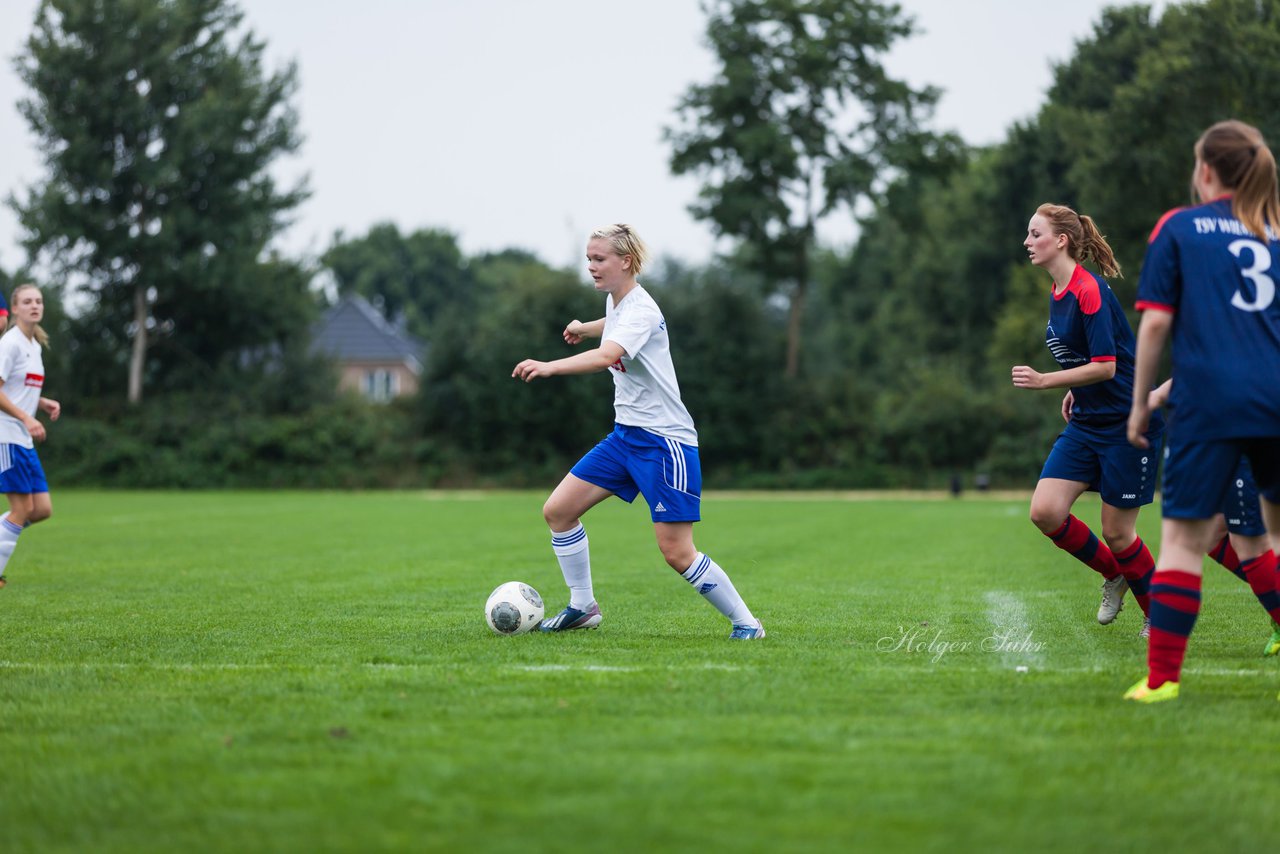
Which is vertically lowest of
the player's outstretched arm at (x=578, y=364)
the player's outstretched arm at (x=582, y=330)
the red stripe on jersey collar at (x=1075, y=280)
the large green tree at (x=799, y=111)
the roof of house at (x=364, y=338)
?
the player's outstretched arm at (x=578, y=364)

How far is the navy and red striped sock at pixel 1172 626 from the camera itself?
488cm

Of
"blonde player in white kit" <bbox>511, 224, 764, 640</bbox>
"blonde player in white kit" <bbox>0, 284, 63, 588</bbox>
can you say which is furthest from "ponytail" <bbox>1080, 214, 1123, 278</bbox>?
"blonde player in white kit" <bbox>0, 284, 63, 588</bbox>

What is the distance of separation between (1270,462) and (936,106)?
38.3 metres

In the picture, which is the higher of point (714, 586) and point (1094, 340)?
point (1094, 340)

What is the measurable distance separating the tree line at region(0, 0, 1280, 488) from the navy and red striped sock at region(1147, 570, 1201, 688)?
109 ft

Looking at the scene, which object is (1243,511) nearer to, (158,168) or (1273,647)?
(1273,647)

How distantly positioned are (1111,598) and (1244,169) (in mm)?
3231

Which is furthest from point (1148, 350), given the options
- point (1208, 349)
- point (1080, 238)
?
point (1080, 238)

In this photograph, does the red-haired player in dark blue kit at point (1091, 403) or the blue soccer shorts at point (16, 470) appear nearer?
the red-haired player in dark blue kit at point (1091, 403)

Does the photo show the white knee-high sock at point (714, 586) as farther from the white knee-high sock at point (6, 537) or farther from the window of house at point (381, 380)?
the window of house at point (381, 380)

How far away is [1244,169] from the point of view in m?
4.88

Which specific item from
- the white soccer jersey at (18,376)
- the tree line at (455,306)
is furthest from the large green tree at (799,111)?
the white soccer jersey at (18,376)

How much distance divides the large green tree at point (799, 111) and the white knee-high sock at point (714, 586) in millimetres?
34456

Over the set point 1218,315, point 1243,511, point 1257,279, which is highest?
point 1257,279
